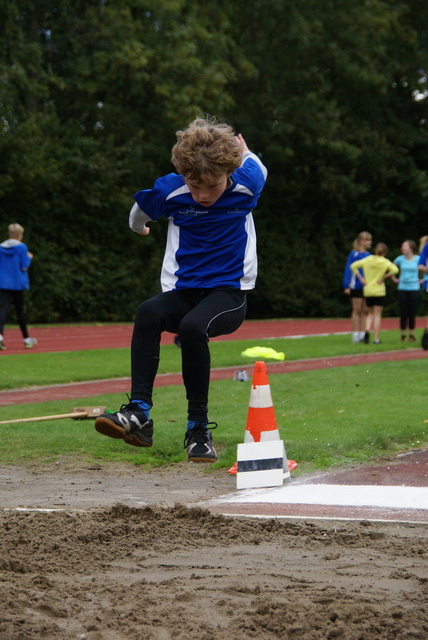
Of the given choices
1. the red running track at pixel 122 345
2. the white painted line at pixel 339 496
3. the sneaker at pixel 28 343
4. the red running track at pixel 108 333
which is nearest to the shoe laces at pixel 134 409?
the white painted line at pixel 339 496

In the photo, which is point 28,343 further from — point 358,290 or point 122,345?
point 358,290

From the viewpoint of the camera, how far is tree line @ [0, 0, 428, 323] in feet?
87.2

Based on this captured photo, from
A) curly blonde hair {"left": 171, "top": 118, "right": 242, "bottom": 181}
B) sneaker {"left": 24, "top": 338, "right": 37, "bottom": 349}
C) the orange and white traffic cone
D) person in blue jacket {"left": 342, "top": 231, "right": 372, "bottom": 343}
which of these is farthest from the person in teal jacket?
curly blonde hair {"left": 171, "top": 118, "right": 242, "bottom": 181}

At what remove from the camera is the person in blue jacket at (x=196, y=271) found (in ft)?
17.5

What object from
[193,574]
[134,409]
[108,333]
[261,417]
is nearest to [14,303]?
[108,333]

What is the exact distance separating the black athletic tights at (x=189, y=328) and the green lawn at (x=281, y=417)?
1.82 metres

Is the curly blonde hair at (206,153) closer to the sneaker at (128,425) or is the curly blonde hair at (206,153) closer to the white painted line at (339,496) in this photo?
the sneaker at (128,425)

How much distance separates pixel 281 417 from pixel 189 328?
4103 millimetres

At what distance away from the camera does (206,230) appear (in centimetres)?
550

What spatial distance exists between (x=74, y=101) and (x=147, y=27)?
319cm

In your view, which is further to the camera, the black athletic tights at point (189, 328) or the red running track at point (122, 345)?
the red running track at point (122, 345)

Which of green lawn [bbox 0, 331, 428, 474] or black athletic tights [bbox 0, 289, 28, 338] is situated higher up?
black athletic tights [bbox 0, 289, 28, 338]

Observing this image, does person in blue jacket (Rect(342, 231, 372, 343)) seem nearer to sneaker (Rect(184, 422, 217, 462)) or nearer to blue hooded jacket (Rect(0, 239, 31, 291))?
blue hooded jacket (Rect(0, 239, 31, 291))

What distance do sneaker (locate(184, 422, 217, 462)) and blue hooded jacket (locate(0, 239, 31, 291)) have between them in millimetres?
11681
